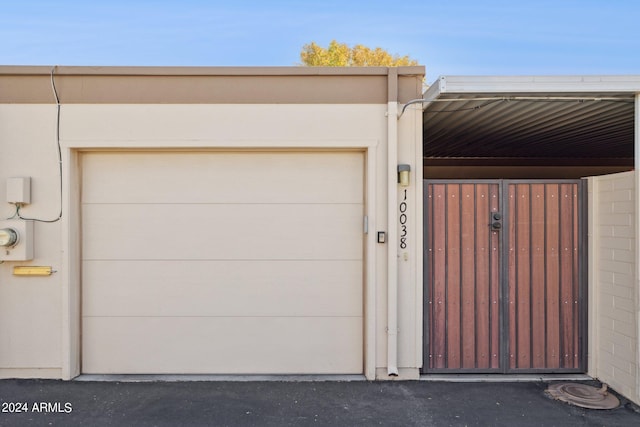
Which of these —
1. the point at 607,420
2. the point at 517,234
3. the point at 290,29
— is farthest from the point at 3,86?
the point at 290,29

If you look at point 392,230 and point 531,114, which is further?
point 531,114

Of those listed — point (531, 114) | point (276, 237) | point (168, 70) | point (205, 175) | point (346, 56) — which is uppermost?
point (346, 56)

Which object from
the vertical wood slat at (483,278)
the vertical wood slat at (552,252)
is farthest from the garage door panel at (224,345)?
the vertical wood slat at (552,252)

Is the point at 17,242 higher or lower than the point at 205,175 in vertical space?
lower

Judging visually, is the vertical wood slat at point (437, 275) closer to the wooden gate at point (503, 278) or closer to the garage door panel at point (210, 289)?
the wooden gate at point (503, 278)

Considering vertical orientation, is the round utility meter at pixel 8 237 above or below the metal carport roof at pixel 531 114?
below

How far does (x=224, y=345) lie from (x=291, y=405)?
39.3 inches

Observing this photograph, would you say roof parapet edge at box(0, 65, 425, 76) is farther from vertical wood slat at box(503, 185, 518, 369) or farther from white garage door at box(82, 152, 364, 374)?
vertical wood slat at box(503, 185, 518, 369)

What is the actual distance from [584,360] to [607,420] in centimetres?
97


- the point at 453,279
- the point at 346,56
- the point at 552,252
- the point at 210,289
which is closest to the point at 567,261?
the point at 552,252

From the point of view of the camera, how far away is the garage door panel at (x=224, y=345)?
4.20 m

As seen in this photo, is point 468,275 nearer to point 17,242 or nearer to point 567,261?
point 567,261

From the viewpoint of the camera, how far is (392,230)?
4.02 m

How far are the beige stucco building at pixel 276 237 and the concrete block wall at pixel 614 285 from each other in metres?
0.03
